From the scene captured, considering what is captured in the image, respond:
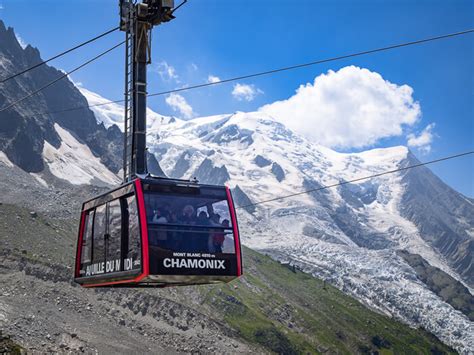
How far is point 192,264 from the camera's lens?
2197cm

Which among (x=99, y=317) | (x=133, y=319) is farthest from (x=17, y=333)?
(x=133, y=319)

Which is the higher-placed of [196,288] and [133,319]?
[196,288]

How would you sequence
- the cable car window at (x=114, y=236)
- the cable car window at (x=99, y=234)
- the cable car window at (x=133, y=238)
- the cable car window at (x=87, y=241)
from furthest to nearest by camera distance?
the cable car window at (x=87, y=241) < the cable car window at (x=99, y=234) < the cable car window at (x=114, y=236) < the cable car window at (x=133, y=238)

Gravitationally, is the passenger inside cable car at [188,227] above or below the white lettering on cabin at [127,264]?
above

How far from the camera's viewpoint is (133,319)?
13900 centimetres

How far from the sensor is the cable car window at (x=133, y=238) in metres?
21.3

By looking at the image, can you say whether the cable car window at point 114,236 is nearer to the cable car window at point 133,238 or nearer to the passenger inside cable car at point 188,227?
the cable car window at point 133,238

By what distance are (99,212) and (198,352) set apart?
121m

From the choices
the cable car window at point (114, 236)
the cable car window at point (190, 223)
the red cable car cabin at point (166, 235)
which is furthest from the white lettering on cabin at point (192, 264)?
the cable car window at point (114, 236)

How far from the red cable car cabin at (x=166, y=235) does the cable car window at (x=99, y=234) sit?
4 cm

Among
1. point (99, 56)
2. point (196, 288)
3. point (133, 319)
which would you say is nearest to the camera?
point (99, 56)

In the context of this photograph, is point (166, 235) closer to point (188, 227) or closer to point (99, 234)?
point (188, 227)

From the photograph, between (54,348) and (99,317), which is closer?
(54,348)

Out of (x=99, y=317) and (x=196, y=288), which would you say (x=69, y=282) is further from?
(x=196, y=288)
